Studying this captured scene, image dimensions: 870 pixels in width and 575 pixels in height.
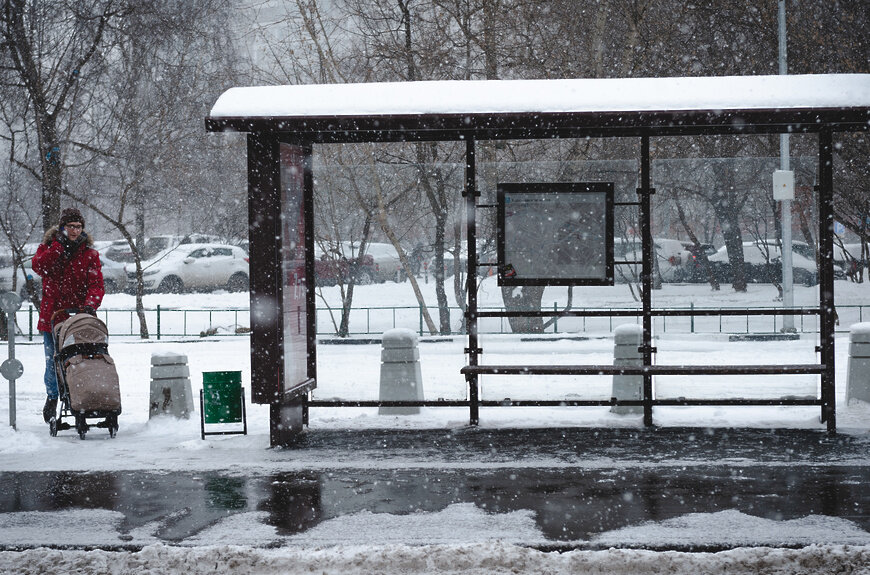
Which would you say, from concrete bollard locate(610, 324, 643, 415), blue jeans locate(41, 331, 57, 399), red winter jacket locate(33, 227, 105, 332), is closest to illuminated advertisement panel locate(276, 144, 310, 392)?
red winter jacket locate(33, 227, 105, 332)

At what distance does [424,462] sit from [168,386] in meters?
3.27

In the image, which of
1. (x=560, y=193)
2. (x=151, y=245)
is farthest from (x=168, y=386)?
(x=151, y=245)

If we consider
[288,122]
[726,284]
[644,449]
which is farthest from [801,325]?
[288,122]

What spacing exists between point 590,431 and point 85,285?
4.95m

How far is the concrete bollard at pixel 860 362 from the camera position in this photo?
9.94m

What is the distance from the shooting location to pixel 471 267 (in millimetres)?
9234

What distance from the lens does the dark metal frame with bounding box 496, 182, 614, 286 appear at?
29.8 feet

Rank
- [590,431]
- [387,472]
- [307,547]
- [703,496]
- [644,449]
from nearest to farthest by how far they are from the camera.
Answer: [307,547] < [703,496] < [387,472] < [644,449] < [590,431]

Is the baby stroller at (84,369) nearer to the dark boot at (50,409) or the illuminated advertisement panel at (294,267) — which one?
the dark boot at (50,409)

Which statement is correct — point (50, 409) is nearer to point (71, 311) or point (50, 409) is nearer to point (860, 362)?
point (71, 311)

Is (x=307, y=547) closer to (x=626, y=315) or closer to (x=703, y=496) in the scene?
(x=703, y=496)

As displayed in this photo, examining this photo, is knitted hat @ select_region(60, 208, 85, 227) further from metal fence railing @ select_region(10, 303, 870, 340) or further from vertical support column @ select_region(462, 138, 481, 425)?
vertical support column @ select_region(462, 138, 481, 425)

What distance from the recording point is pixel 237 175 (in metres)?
27.1

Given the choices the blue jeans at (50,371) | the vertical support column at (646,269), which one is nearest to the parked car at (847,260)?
the vertical support column at (646,269)
